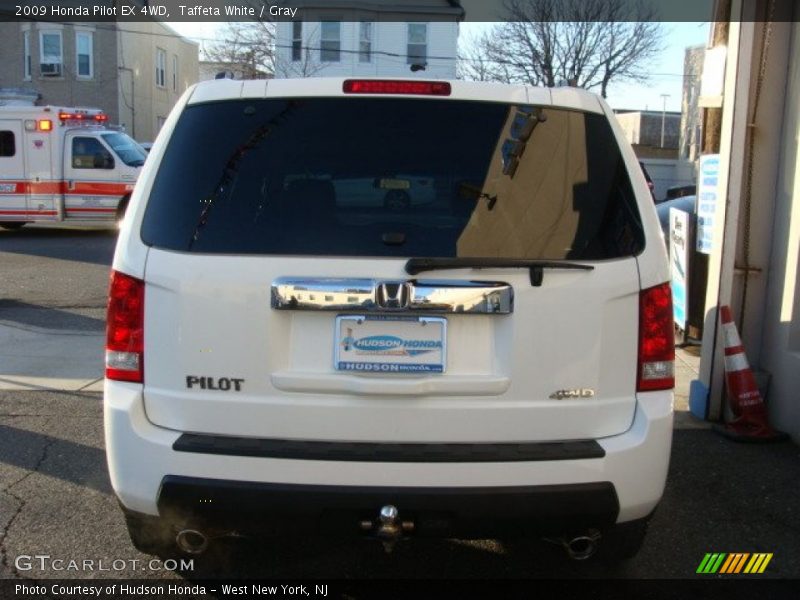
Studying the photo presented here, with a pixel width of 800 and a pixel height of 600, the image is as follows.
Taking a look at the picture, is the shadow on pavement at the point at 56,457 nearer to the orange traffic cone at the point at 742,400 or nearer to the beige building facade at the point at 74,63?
the orange traffic cone at the point at 742,400

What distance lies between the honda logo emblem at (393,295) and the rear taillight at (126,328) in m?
0.82

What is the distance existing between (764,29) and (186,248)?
4458 millimetres

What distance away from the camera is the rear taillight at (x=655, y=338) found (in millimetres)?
2984

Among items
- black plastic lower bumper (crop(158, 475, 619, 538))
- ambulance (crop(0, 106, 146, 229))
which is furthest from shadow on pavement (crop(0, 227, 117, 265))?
black plastic lower bumper (crop(158, 475, 619, 538))

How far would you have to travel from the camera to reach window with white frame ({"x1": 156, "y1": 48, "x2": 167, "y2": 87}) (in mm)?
37000

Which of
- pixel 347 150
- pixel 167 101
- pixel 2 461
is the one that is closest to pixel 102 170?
pixel 2 461

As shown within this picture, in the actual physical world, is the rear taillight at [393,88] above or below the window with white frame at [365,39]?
below

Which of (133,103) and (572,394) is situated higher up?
(133,103)

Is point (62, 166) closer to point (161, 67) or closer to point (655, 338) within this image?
point (655, 338)

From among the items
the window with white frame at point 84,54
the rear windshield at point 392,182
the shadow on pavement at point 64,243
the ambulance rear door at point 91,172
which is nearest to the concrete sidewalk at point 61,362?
the rear windshield at point 392,182

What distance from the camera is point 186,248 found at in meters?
2.92

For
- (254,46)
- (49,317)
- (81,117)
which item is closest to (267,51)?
(254,46)

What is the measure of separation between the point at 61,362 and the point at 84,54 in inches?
1124

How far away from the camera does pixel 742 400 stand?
5.54 metres
